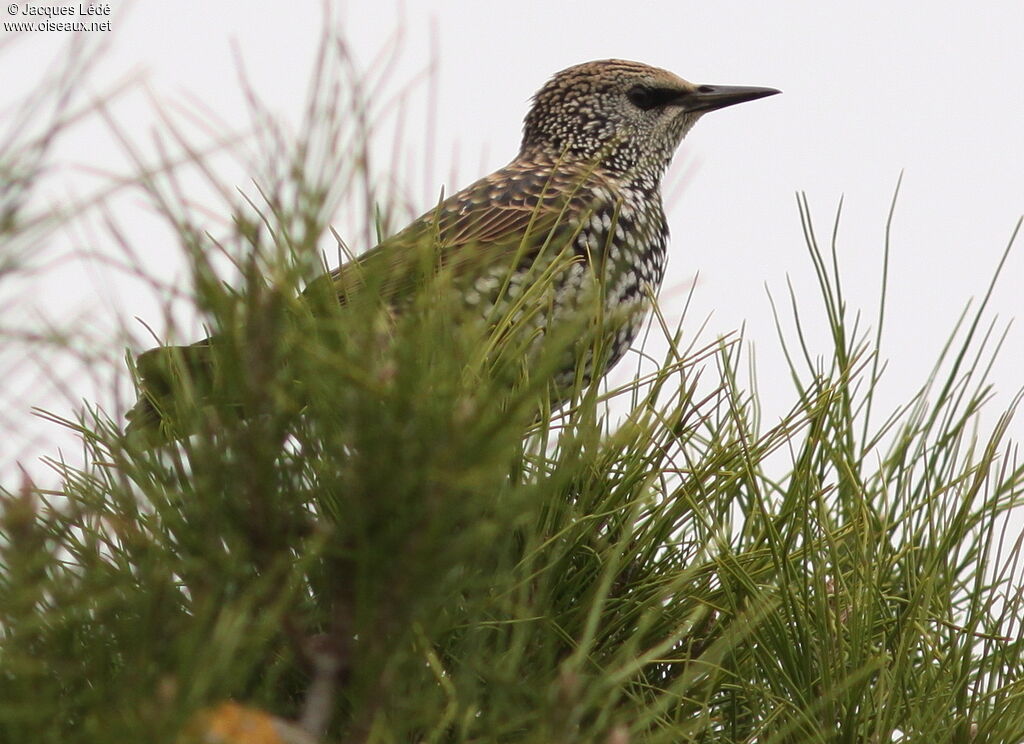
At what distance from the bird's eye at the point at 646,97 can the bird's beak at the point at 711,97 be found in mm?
73

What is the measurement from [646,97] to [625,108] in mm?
82

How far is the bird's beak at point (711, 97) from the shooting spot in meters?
4.48

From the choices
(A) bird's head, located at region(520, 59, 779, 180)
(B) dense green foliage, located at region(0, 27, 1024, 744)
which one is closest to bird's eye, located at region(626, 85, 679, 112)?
(A) bird's head, located at region(520, 59, 779, 180)

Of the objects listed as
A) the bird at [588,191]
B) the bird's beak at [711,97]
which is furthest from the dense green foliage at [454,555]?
the bird's beak at [711,97]

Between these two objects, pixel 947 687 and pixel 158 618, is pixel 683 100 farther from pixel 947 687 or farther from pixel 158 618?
pixel 158 618

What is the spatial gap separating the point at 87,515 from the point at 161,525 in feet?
0.63

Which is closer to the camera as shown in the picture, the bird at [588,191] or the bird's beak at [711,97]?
the bird at [588,191]

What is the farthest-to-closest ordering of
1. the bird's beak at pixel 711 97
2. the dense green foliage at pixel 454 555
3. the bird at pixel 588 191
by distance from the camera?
the bird's beak at pixel 711 97 → the bird at pixel 588 191 → the dense green foliage at pixel 454 555

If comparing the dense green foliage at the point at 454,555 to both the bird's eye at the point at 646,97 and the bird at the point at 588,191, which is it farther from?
the bird's eye at the point at 646,97

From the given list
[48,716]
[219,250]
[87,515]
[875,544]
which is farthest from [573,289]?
[48,716]

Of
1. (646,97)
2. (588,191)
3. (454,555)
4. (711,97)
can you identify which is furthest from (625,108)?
(454,555)

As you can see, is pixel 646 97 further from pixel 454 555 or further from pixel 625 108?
pixel 454 555

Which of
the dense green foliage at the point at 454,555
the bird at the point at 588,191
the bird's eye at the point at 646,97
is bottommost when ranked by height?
the dense green foliage at the point at 454,555

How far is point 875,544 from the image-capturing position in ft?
6.24
